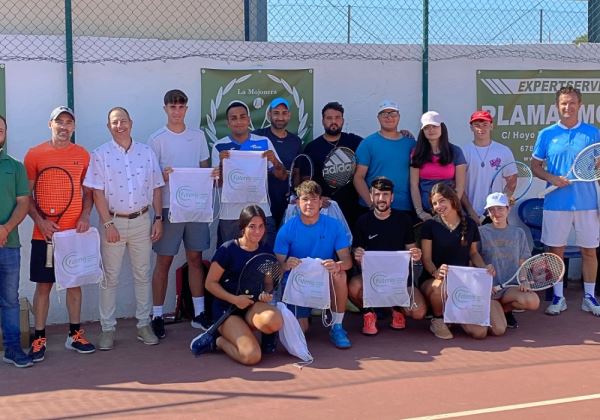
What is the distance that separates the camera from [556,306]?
7.72 meters

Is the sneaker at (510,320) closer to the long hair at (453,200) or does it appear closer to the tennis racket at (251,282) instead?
the long hair at (453,200)

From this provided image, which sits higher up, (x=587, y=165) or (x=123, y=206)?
(x=587, y=165)

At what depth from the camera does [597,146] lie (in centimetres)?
743

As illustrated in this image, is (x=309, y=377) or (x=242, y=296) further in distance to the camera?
(x=242, y=296)

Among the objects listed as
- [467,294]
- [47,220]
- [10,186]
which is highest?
[10,186]

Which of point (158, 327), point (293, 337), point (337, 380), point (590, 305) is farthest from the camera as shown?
point (590, 305)

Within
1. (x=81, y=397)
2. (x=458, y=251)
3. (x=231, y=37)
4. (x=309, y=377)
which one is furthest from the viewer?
(x=231, y=37)

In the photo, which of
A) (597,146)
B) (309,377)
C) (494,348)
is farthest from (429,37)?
(309,377)

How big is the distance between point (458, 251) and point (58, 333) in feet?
12.2

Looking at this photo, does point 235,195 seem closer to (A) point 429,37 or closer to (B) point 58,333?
(B) point 58,333

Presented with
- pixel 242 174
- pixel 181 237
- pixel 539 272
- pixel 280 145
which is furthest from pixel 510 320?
pixel 181 237

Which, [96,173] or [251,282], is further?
[96,173]

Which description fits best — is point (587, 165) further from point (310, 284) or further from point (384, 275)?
point (310, 284)

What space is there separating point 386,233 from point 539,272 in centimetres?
141
